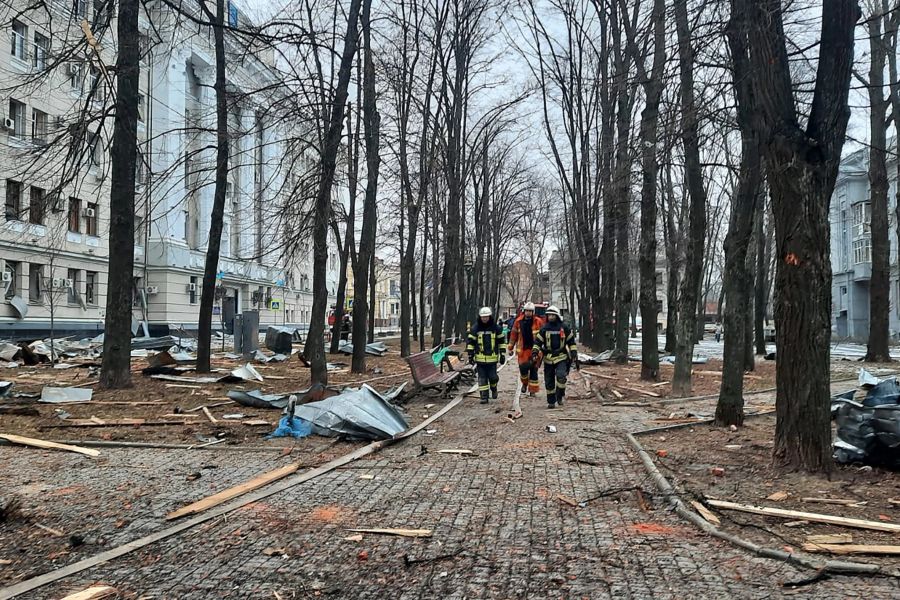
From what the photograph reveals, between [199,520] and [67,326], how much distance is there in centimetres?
3037

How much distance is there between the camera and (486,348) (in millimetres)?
12430

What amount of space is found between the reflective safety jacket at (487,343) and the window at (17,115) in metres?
25.1

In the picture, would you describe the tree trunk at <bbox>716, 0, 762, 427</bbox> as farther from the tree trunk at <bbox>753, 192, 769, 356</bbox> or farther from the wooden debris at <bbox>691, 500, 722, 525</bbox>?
the tree trunk at <bbox>753, 192, 769, 356</bbox>

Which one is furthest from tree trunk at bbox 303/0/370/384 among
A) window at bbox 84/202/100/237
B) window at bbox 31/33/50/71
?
window at bbox 84/202/100/237

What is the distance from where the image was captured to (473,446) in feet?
26.3

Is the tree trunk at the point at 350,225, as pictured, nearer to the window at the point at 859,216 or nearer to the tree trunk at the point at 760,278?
the tree trunk at the point at 760,278

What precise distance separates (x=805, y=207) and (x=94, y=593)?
594cm

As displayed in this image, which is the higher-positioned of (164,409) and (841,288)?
(841,288)

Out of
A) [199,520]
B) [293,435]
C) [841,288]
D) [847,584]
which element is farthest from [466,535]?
[841,288]

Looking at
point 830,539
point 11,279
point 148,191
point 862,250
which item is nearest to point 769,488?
point 830,539

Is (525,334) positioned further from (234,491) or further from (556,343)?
(234,491)

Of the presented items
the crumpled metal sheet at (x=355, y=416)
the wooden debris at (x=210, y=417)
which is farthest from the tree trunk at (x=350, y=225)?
the crumpled metal sheet at (x=355, y=416)

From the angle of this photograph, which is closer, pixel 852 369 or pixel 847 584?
pixel 847 584

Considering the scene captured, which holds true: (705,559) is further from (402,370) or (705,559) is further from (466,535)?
(402,370)
